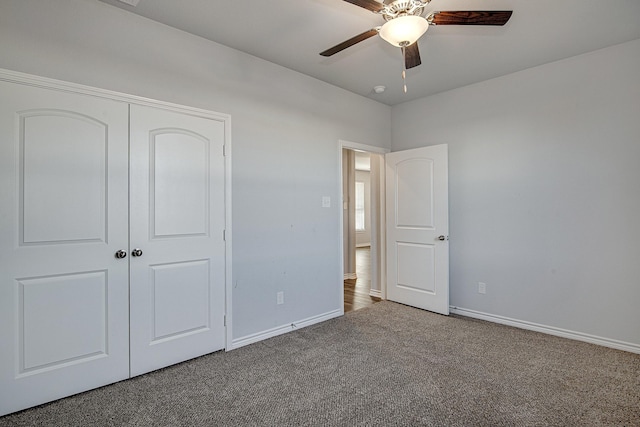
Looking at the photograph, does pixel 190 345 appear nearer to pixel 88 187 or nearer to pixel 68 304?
pixel 68 304

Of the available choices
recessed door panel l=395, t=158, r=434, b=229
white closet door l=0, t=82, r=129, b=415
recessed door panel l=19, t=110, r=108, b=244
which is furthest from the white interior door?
recessed door panel l=19, t=110, r=108, b=244

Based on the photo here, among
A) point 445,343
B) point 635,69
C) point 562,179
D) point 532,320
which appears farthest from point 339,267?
point 635,69

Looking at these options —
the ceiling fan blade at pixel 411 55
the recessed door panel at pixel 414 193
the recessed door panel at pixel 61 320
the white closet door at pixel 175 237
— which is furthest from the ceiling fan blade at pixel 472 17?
the recessed door panel at pixel 61 320

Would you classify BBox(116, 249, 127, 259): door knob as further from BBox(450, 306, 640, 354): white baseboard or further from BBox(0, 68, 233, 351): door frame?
BBox(450, 306, 640, 354): white baseboard

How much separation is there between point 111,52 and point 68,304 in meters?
1.77

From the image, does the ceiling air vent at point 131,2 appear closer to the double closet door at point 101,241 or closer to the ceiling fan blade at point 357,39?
the double closet door at point 101,241

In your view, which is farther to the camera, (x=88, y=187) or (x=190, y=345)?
(x=190, y=345)

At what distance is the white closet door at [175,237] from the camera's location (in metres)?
2.39

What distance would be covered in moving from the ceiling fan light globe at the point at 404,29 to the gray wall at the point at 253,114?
151 centimetres

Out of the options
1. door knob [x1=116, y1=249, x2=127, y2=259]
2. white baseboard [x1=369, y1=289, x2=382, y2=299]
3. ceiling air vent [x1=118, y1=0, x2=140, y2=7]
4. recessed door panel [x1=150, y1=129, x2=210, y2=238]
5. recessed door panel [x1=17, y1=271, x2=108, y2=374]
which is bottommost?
white baseboard [x1=369, y1=289, x2=382, y2=299]

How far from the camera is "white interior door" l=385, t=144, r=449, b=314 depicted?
3.81 m

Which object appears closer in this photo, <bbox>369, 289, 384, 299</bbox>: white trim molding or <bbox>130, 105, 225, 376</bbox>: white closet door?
<bbox>130, 105, 225, 376</bbox>: white closet door

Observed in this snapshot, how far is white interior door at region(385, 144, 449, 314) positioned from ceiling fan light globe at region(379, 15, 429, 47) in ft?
6.92

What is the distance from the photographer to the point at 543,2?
223 cm
